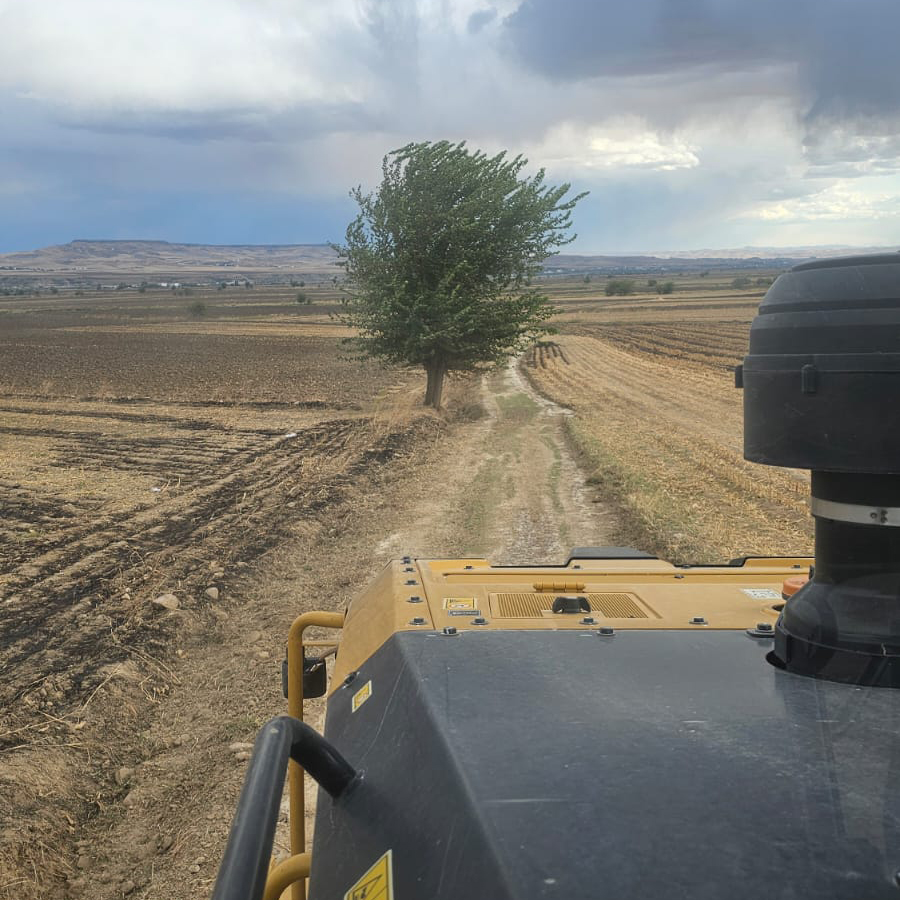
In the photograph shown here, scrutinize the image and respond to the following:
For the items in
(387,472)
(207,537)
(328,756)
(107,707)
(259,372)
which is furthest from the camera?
(259,372)

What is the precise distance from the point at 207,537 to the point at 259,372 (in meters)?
21.6

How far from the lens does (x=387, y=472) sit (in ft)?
47.2

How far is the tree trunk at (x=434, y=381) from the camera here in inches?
844

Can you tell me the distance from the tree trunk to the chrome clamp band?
19.6m

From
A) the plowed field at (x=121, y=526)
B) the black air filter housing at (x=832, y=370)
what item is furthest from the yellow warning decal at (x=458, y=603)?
the plowed field at (x=121, y=526)

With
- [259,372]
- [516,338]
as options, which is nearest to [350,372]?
[259,372]

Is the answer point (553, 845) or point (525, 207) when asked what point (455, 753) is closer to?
point (553, 845)

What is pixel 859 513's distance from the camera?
5.81 ft

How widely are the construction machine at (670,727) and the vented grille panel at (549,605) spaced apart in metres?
0.01

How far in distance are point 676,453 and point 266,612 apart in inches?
354

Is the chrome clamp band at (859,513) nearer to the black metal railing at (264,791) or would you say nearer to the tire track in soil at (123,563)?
the black metal railing at (264,791)

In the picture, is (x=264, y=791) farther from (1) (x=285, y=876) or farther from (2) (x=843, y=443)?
(2) (x=843, y=443)

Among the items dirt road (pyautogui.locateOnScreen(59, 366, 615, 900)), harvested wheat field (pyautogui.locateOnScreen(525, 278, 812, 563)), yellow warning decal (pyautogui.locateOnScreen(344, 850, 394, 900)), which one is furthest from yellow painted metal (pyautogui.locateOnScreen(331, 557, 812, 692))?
harvested wheat field (pyautogui.locateOnScreen(525, 278, 812, 563))

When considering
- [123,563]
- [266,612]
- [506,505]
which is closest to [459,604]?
[266,612]
